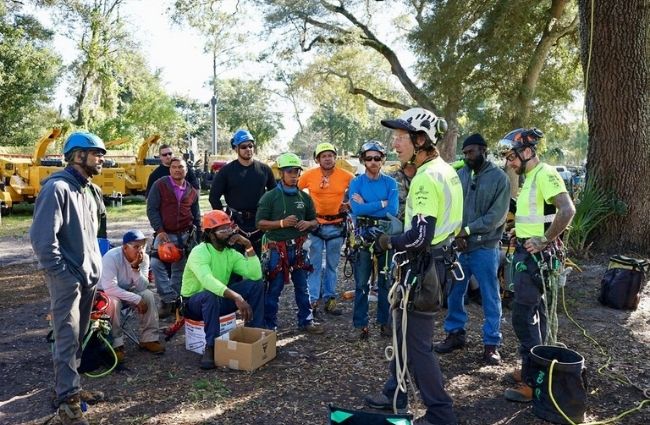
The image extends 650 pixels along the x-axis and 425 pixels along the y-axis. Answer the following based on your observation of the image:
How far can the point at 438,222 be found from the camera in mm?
3414

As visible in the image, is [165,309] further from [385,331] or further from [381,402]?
[381,402]

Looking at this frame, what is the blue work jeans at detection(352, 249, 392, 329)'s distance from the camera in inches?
213

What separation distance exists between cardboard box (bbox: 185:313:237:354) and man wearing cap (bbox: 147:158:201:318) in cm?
125

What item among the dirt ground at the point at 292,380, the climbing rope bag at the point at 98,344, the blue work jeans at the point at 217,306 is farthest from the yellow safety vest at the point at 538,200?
the climbing rope bag at the point at 98,344

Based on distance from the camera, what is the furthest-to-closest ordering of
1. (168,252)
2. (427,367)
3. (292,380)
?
(168,252) < (292,380) < (427,367)

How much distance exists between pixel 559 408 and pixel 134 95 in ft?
123

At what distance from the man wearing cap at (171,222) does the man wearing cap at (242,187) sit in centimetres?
40

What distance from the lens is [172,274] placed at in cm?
635

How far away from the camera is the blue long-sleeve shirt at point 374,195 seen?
17.8ft

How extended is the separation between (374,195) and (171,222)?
2323 millimetres

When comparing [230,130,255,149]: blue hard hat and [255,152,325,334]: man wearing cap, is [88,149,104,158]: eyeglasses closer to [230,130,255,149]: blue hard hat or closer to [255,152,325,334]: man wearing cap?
[255,152,325,334]: man wearing cap

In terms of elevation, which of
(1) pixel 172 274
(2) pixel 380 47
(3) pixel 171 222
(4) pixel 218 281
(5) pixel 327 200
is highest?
(2) pixel 380 47

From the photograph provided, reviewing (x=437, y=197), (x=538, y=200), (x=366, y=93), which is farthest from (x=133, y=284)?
(x=366, y=93)

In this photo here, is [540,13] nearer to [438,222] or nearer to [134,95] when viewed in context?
[438,222]
